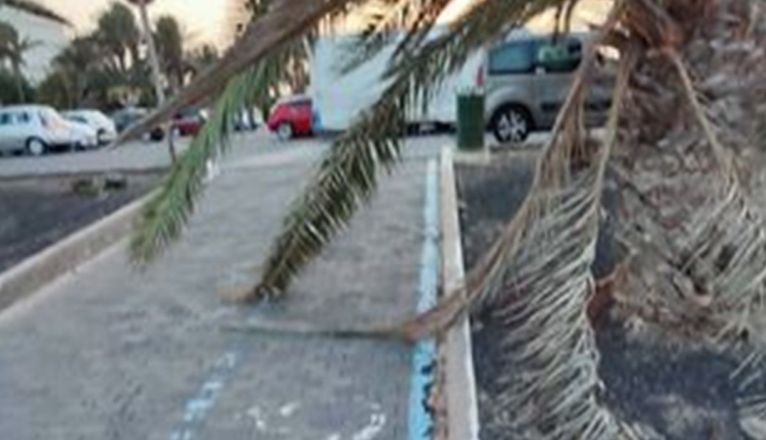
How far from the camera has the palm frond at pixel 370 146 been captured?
636 cm

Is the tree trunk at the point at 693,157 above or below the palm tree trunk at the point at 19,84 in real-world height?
above

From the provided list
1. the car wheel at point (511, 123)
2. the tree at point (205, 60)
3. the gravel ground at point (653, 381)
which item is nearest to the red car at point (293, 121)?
the car wheel at point (511, 123)

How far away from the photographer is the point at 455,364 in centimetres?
640

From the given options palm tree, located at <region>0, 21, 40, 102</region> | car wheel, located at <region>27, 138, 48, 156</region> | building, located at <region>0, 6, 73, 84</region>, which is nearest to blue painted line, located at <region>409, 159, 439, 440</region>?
car wheel, located at <region>27, 138, 48, 156</region>

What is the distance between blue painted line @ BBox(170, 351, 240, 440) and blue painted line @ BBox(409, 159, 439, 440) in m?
1.09

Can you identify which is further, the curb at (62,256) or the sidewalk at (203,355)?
the curb at (62,256)

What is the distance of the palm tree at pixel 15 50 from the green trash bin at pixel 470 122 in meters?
30.6

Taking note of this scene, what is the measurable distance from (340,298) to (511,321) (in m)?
2.30

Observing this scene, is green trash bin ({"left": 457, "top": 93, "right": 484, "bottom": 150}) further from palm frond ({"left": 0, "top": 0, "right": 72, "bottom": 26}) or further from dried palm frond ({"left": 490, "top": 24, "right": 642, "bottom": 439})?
dried palm frond ({"left": 490, "top": 24, "right": 642, "bottom": 439})

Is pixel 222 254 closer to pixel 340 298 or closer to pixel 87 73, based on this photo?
pixel 340 298

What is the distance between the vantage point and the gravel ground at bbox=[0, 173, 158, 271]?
12.4 metres

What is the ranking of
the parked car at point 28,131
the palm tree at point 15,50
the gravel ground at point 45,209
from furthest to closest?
the palm tree at point 15,50, the parked car at point 28,131, the gravel ground at point 45,209

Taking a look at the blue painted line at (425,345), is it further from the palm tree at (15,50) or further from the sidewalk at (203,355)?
the palm tree at (15,50)

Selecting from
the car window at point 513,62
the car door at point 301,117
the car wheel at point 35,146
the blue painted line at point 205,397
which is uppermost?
the car window at point 513,62
